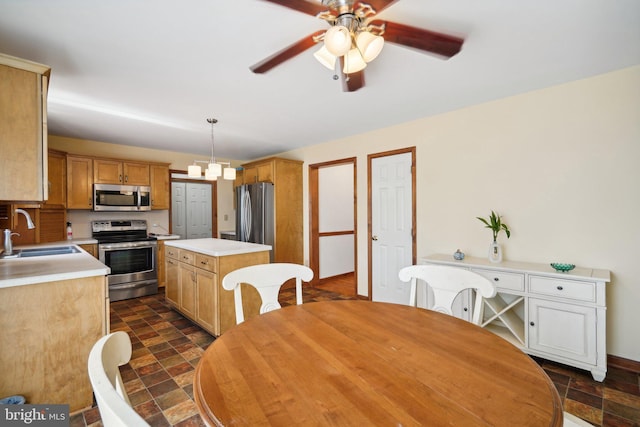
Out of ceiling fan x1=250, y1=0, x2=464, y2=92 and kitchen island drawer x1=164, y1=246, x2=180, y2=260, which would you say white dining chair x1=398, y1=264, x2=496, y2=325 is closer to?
ceiling fan x1=250, y1=0, x2=464, y2=92

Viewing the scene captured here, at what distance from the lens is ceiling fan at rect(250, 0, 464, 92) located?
1.25 metres

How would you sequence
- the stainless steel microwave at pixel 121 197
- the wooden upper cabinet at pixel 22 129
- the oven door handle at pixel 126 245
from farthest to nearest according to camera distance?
the stainless steel microwave at pixel 121 197 → the oven door handle at pixel 126 245 → the wooden upper cabinet at pixel 22 129

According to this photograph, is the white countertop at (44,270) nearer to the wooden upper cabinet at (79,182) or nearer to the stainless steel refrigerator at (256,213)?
the wooden upper cabinet at (79,182)

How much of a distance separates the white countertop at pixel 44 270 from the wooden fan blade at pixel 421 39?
7.24ft

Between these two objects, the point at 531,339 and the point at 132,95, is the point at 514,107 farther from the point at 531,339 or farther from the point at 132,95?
the point at 132,95

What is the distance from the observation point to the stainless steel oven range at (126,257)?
403 cm

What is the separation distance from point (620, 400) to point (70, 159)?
6175 mm

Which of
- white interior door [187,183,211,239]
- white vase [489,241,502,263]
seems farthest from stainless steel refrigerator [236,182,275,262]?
white vase [489,241,502,263]

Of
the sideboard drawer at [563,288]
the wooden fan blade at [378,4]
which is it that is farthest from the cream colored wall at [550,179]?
the wooden fan blade at [378,4]

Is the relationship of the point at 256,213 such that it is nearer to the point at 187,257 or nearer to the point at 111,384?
the point at 187,257

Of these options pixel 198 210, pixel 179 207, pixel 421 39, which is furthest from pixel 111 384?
pixel 198 210

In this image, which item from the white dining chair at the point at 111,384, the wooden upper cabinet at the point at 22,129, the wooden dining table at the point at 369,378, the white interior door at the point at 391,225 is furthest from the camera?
the white interior door at the point at 391,225

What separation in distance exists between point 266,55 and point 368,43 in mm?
967

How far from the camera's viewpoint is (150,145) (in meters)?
4.74
